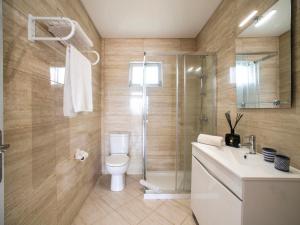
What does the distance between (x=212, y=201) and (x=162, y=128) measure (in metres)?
1.61

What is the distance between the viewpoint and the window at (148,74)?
8.29ft

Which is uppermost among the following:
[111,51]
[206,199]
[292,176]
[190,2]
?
[190,2]

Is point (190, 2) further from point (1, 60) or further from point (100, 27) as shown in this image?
point (1, 60)

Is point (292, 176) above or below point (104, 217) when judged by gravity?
above

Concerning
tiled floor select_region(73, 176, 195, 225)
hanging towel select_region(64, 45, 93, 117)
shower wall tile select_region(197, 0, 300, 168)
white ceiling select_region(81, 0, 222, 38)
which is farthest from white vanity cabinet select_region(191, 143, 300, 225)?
white ceiling select_region(81, 0, 222, 38)

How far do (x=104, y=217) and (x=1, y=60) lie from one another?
1756 millimetres

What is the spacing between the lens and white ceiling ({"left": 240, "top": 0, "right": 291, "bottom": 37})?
1.04m

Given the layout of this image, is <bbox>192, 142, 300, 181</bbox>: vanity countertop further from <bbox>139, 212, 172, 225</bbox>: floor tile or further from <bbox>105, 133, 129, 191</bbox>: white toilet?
<bbox>105, 133, 129, 191</bbox>: white toilet

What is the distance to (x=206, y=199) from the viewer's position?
4.33 feet

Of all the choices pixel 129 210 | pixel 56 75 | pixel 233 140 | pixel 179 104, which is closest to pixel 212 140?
pixel 233 140

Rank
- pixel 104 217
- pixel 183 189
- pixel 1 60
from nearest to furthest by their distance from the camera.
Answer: pixel 1 60, pixel 104 217, pixel 183 189

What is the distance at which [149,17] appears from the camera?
2.19m

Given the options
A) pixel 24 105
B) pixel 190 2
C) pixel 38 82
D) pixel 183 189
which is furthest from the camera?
pixel 183 189

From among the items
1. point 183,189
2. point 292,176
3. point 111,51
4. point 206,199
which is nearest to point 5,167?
point 206,199
